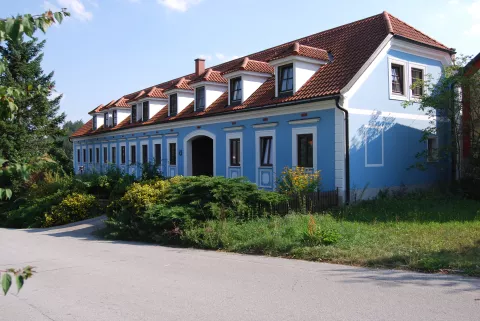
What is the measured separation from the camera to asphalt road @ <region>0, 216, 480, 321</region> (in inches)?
230

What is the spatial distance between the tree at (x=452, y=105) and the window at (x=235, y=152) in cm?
782

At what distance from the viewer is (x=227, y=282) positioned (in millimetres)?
7652

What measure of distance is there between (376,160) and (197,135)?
10123mm

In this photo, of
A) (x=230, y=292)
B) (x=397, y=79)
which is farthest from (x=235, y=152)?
(x=230, y=292)

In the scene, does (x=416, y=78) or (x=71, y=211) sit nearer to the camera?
(x=416, y=78)

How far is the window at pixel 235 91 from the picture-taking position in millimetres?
21553

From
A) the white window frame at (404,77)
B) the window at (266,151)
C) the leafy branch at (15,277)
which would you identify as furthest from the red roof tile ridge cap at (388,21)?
the leafy branch at (15,277)

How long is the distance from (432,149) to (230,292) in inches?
606

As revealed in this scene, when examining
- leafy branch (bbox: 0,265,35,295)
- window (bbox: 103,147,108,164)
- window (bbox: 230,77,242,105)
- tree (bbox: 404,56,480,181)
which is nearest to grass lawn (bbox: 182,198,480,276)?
tree (bbox: 404,56,480,181)

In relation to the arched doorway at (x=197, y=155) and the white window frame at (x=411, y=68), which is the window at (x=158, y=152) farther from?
the white window frame at (x=411, y=68)

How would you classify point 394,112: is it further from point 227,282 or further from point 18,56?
point 18,56

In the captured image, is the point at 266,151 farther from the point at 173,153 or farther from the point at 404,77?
the point at 173,153

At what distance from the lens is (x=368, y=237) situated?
1065 centimetres

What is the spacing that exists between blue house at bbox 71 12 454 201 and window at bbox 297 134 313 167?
1.6 inches
